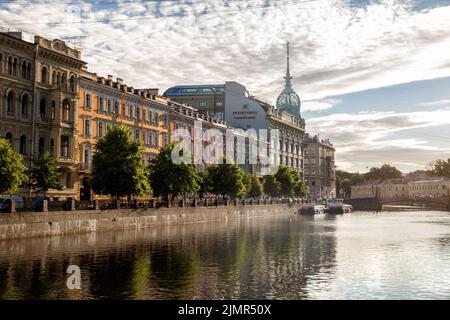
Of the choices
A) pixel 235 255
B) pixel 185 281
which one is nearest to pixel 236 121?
pixel 235 255

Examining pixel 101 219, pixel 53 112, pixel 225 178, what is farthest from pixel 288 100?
pixel 101 219

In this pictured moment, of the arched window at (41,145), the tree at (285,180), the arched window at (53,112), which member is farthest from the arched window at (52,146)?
the tree at (285,180)

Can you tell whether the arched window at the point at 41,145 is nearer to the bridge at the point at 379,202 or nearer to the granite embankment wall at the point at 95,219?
the granite embankment wall at the point at 95,219

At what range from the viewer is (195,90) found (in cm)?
14425

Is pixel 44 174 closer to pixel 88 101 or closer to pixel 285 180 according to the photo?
pixel 88 101

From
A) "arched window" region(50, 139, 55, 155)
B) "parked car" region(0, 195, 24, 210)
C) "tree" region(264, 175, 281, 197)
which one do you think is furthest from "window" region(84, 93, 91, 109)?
"tree" region(264, 175, 281, 197)

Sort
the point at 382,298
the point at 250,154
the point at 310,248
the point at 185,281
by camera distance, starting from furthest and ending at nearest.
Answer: the point at 250,154
the point at 310,248
the point at 185,281
the point at 382,298

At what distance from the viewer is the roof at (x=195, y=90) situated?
470ft

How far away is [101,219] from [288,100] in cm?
13586

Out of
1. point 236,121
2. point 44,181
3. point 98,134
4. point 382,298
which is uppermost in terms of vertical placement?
point 236,121

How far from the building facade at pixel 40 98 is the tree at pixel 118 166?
5634mm

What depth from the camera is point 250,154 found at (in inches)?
5276

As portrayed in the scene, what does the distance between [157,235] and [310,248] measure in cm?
1647

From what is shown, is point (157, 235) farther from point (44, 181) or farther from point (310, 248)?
point (310, 248)
